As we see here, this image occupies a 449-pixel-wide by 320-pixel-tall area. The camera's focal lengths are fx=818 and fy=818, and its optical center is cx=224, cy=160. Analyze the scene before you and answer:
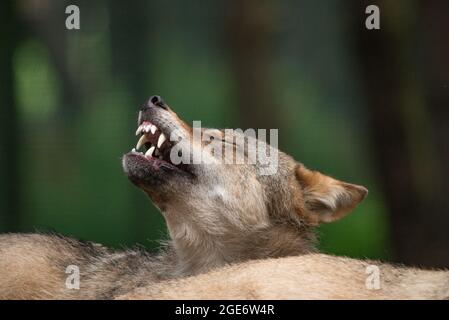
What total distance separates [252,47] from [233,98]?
1.88 feet

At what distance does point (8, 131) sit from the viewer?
8.02m

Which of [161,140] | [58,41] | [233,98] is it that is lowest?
[161,140]

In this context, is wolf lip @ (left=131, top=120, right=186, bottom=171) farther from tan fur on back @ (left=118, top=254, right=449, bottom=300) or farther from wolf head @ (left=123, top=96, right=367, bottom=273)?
tan fur on back @ (left=118, top=254, right=449, bottom=300)

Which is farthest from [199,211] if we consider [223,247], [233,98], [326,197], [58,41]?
[58,41]

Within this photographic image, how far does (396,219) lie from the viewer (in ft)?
25.1

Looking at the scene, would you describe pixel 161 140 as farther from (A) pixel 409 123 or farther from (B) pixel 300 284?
(A) pixel 409 123

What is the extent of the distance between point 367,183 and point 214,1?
2415mm

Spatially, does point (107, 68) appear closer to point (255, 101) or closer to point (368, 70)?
point (255, 101)

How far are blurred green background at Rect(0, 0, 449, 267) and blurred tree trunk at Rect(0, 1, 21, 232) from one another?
0.01 meters

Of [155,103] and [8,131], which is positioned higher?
[155,103]

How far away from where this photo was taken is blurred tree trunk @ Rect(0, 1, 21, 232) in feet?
25.9

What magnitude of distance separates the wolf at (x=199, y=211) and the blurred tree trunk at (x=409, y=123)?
2.04 meters

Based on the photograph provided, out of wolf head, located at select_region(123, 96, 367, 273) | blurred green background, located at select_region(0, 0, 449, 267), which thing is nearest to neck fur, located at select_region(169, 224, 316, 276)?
wolf head, located at select_region(123, 96, 367, 273)
